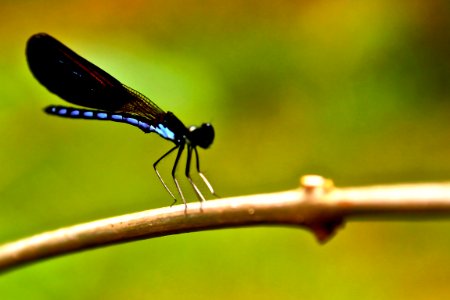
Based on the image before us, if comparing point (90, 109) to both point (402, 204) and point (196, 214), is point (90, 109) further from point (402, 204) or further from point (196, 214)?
point (402, 204)

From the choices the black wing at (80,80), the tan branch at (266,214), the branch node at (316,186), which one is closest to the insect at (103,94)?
the black wing at (80,80)

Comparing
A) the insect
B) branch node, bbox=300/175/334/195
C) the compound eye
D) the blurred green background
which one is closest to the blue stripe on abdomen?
the insect

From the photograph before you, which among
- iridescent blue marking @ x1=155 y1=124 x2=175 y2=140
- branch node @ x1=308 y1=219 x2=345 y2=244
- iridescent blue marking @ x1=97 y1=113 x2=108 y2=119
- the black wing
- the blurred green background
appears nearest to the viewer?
branch node @ x1=308 y1=219 x2=345 y2=244

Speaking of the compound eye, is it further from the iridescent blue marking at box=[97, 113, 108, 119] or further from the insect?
the iridescent blue marking at box=[97, 113, 108, 119]

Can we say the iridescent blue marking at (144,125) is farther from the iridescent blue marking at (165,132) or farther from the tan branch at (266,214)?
the tan branch at (266,214)

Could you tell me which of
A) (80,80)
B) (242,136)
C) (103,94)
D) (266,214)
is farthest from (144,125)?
(242,136)

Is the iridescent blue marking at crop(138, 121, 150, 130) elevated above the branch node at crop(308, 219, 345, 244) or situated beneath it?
elevated above

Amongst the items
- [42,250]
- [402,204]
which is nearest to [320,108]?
[42,250]

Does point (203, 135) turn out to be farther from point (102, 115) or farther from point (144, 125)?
point (102, 115)
